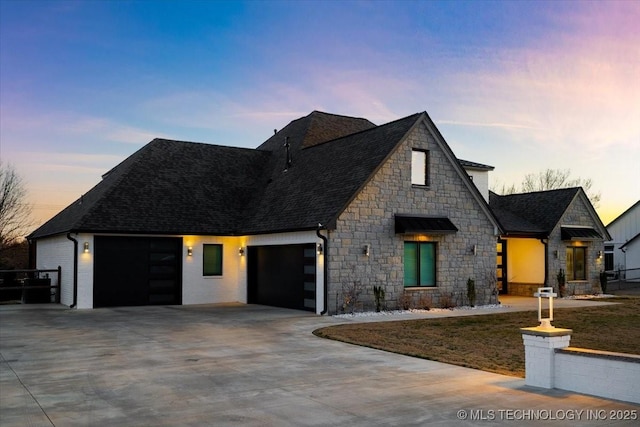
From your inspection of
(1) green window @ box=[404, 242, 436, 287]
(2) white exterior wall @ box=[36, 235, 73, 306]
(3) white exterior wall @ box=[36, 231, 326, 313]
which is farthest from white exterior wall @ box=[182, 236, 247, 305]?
(1) green window @ box=[404, 242, 436, 287]

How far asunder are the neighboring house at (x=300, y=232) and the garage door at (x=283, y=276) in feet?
0.20

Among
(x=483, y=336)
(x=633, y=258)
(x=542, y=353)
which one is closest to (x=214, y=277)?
(x=483, y=336)

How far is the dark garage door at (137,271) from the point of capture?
20375 millimetres

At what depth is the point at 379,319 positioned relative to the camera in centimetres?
1673

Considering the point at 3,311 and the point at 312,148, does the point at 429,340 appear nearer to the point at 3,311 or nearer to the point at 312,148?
the point at 312,148

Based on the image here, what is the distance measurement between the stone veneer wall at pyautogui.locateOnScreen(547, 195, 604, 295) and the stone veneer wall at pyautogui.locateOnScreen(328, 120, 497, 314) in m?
5.70

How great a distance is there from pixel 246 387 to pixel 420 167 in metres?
13.6

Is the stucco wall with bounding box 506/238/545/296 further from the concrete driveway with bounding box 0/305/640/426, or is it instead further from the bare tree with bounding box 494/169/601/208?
the bare tree with bounding box 494/169/601/208

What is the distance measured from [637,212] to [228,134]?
97.9ft

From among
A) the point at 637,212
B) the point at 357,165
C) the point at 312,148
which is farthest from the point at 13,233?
the point at 637,212

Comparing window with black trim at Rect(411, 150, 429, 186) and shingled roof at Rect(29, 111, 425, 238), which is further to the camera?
window with black trim at Rect(411, 150, 429, 186)

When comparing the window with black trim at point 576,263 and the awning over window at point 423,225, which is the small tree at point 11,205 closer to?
the awning over window at point 423,225

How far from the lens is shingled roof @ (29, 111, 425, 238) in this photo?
63.9 ft

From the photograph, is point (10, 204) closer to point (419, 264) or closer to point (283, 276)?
point (283, 276)
